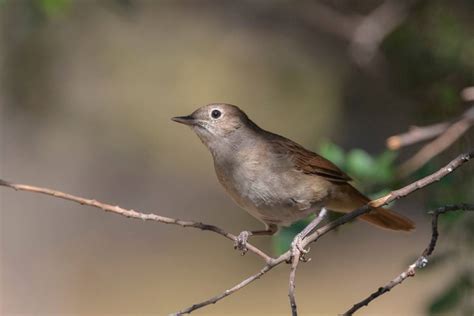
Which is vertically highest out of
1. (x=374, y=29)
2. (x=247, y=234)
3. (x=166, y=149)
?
(x=166, y=149)

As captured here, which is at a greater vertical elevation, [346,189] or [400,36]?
[400,36]

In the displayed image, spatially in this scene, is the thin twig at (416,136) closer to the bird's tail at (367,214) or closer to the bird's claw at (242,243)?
the bird's tail at (367,214)

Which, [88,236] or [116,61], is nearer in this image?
[116,61]

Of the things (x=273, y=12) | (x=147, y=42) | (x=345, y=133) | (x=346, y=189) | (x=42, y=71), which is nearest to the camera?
(x=346, y=189)

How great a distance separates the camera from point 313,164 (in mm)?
4164

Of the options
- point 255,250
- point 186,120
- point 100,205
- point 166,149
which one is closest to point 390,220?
point 186,120

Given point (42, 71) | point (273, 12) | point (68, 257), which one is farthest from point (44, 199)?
point (273, 12)

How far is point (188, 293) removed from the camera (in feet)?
38.2

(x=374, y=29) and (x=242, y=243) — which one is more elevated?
(x=374, y=29)

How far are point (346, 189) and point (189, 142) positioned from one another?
9534 mm

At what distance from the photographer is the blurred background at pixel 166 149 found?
9.97 m

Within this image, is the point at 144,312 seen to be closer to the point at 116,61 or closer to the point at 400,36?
the point at 116,61

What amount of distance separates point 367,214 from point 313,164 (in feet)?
1.23

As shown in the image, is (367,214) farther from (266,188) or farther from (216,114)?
(216,114)
